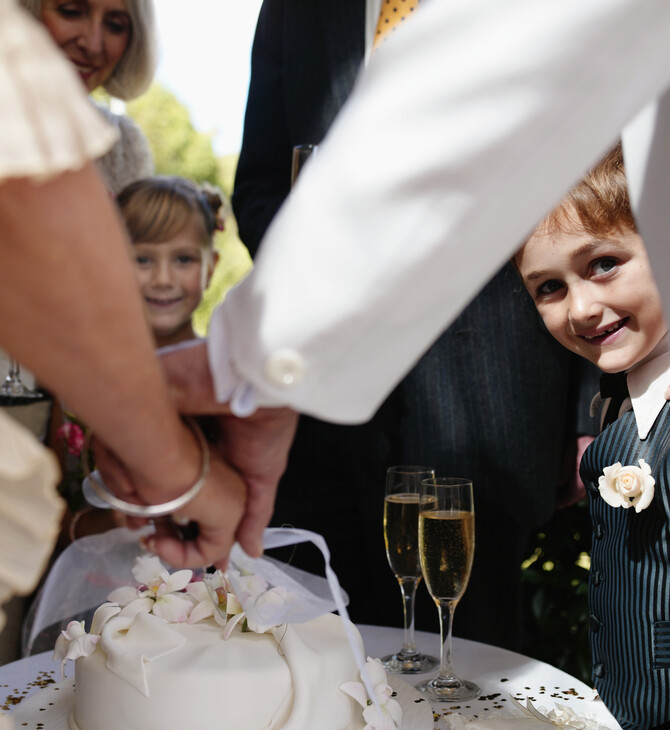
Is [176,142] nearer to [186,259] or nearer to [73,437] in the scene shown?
[186,259]

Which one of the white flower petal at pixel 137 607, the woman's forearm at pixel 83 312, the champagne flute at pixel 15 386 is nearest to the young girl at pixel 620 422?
the white flower petal at pixel 137 607

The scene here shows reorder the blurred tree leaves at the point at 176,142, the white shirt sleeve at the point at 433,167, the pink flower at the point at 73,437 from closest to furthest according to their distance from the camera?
the white shirt sleeve at the point at 433,167 → the pink flower at the point at 73,437 → the blurred tree leaves at the point at 176,142

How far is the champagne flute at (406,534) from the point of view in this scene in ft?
4.21

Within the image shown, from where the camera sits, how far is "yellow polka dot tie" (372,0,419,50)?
182 centimetres

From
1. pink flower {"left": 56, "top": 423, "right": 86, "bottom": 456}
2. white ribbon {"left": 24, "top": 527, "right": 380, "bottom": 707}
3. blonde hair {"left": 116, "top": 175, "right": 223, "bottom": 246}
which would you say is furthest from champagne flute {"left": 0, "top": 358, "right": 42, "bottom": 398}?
white ribbon {"left": 24, "top": 527, "right": 380, "bottom": 707}

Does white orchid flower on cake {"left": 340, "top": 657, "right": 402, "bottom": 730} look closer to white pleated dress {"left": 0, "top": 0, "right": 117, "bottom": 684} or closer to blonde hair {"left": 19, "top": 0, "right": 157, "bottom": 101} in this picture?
white pleated dress {"left": 0, "top": 0, "right": 117, "bottom": 684}

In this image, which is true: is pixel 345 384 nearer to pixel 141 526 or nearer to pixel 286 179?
pixel 141 526

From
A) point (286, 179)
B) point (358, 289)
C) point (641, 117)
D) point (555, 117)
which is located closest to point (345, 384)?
point (358, 289)

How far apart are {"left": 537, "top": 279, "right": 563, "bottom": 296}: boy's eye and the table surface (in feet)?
1.82

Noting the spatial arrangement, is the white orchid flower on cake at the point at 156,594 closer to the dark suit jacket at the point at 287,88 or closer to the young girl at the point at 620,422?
the young girl at the point at 620,422

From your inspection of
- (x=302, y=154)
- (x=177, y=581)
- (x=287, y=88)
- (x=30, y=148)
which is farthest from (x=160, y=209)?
(x=30, y=148)

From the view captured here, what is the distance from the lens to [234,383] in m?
0.74

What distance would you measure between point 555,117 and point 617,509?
77cm

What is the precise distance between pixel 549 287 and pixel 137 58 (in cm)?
170
